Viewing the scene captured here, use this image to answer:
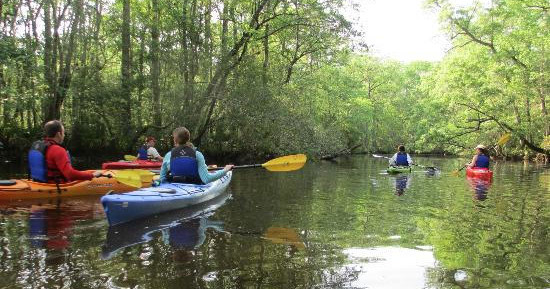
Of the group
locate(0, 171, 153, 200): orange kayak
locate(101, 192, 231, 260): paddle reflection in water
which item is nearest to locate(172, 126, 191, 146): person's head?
locate(101, 192, 231, 260): paddle reflection in water

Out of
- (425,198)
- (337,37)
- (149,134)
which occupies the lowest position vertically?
(425,198)

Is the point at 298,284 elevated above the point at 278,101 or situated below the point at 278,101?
below

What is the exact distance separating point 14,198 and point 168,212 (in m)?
2.95

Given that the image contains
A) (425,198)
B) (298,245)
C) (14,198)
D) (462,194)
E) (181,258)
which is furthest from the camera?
(462,194)

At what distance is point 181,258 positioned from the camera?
4312 mm

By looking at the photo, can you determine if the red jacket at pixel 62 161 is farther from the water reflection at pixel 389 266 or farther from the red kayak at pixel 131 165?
the red kayak at pixel 131 165

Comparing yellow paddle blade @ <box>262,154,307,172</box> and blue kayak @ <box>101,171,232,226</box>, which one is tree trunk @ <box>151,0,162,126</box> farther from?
blue kayak @ <box>101,171,232,226</box>

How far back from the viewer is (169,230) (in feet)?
18.8

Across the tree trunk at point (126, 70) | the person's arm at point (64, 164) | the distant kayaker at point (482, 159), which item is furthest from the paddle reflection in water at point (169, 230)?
the tree trunk at point (126, 70)

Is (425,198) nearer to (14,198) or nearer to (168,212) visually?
(168,212)

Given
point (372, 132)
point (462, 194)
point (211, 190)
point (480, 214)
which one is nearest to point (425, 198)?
point (462, 194)

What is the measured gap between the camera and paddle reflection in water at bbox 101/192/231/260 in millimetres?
4891

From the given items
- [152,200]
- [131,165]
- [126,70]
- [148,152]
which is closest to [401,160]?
[148,152]

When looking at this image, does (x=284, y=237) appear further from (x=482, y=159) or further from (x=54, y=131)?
(x=482, y=159)
